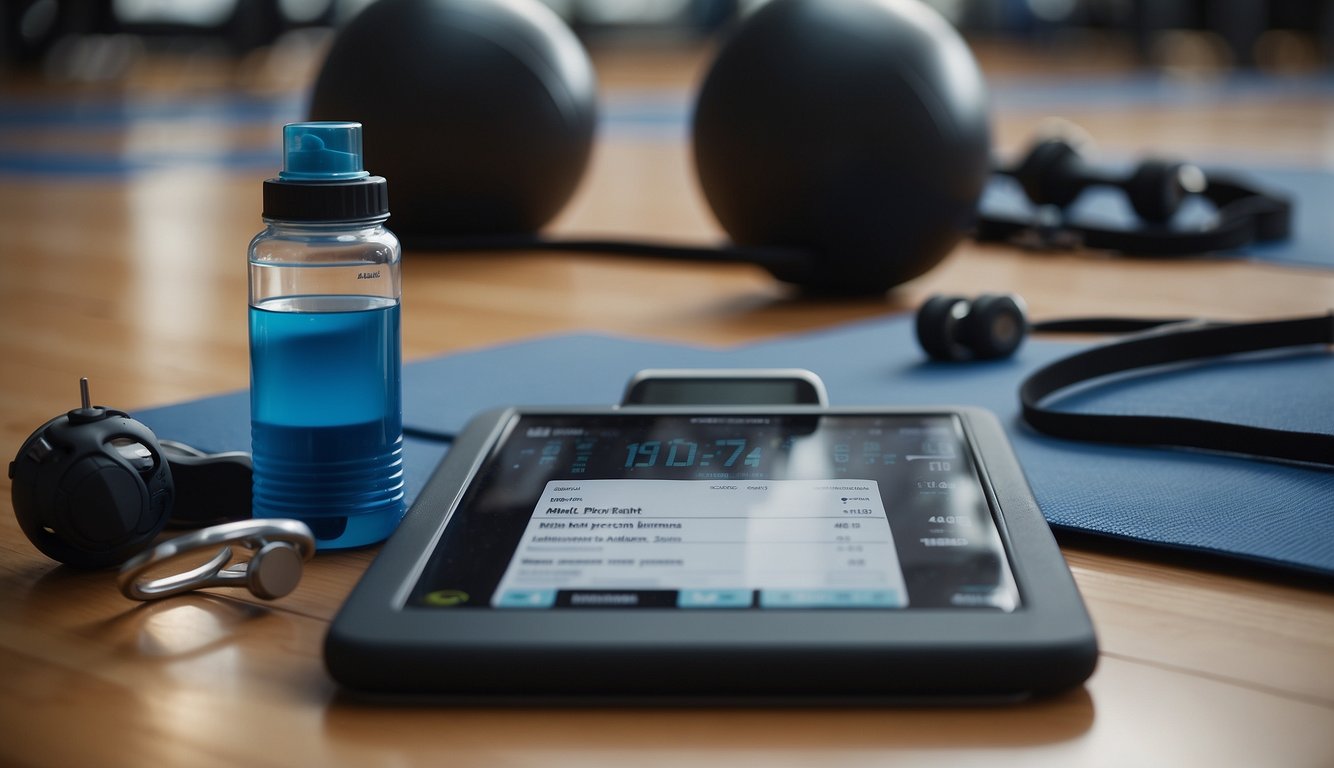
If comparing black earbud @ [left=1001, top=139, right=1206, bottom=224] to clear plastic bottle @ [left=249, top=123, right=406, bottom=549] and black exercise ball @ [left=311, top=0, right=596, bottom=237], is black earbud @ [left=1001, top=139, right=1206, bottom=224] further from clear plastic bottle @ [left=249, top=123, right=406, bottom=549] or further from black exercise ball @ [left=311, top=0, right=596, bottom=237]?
clear plastic bottle @ [left=249, top=123, right=406, bottom=549]

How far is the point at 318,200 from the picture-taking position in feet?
1.78

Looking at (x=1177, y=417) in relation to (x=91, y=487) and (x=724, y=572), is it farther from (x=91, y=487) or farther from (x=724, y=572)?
(x=91, y=487)

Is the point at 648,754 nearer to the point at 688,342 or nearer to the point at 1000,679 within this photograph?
the point at 1000,679

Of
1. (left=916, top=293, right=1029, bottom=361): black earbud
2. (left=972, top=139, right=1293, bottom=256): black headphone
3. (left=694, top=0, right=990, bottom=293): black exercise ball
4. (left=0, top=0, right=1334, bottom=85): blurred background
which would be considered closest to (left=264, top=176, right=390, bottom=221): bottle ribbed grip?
(left=916, top=293, right=1029, bottom=361): black earbud

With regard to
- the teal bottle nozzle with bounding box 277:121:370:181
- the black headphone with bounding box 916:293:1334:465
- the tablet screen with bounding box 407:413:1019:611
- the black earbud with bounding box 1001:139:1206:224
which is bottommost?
the black headphone with bounding box 916:293:1334:465

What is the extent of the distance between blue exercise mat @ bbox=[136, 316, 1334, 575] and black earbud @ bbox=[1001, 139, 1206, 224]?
58 cm

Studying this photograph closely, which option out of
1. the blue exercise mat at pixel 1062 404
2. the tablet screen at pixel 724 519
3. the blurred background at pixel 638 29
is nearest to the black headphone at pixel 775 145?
the blue exercise mat at pixel 1062 404

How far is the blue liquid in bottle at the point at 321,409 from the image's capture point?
569 millimetres

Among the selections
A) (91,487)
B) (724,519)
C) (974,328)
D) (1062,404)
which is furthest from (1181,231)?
(91,487)

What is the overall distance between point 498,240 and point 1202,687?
124cm

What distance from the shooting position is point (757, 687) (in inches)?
17.3

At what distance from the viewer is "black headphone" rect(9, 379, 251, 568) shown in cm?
54

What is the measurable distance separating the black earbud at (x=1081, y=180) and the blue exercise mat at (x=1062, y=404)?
58 cm

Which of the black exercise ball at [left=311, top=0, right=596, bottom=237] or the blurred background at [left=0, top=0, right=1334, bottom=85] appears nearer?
the black exercise ball at [left=311, top=0, right=596, bottom=237]
